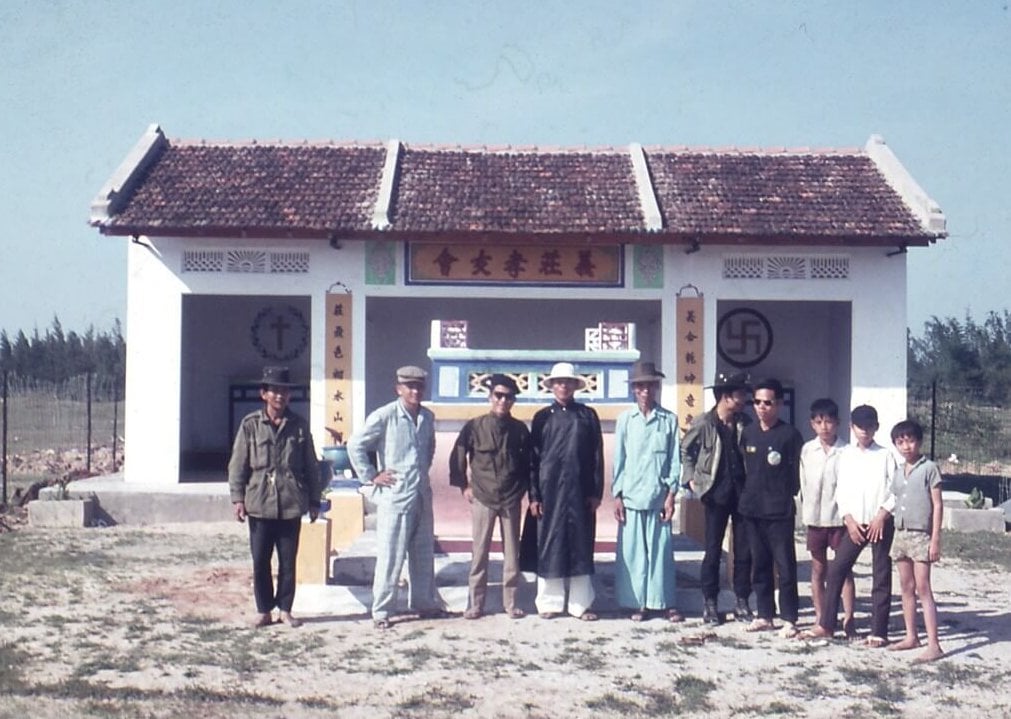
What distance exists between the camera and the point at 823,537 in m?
6.76

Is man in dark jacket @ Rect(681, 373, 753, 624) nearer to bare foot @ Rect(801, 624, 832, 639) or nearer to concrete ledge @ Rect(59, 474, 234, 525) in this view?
bare foot @ Rect(801, 624, 832, 639)

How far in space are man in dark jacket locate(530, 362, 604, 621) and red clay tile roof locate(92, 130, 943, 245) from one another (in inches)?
239

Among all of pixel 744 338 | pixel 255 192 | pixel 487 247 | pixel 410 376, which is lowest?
pixel 410 376

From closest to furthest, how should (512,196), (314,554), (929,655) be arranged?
(929,655)
(314,554)
(512,196)

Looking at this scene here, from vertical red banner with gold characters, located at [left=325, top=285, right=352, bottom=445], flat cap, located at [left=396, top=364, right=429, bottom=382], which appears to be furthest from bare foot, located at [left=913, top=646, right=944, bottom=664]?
vertical red banner with gold characters, located at [left=325, top=285, right=352, bottom=445]

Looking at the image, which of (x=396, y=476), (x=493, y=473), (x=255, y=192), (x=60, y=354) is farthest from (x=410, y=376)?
(x=60, y=354)

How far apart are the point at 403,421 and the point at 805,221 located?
791 cm

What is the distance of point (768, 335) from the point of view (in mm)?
16047

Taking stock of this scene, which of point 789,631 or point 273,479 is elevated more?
point 273,479

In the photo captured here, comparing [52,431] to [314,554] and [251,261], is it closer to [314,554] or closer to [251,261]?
[251,261]

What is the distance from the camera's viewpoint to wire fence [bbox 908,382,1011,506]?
16.6 metres

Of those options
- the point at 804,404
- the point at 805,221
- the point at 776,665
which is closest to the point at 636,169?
the point at 805,221

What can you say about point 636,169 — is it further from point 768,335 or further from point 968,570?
point 968,570

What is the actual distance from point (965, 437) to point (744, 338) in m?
4.45
